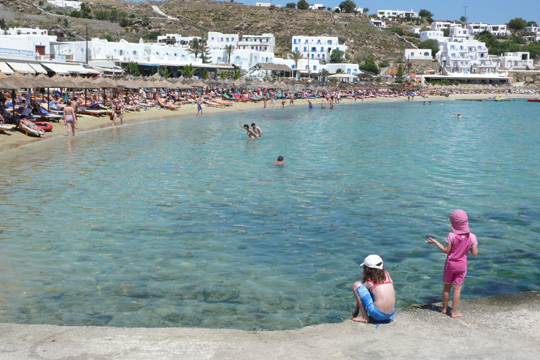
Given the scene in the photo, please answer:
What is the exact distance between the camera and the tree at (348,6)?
612 ft

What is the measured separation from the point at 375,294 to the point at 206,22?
144518mm

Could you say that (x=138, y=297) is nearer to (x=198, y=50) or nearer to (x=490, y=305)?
(x=490, y=305)

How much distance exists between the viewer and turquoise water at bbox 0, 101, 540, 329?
6.93 m

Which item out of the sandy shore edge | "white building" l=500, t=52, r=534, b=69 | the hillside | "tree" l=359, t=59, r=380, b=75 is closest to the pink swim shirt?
the sandy shore edge

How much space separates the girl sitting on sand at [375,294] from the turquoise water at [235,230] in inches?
34.2

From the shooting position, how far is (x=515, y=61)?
143m

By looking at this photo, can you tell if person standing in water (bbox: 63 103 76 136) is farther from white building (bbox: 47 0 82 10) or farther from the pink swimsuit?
white building (bbox: 47 0 82 10)

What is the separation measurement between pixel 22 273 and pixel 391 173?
41.2 ft

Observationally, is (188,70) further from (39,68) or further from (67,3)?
(67,3)

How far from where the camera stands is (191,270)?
8.10 meters

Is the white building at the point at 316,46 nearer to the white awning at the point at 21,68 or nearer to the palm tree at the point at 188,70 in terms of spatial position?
the palm tree at the point at 188,70

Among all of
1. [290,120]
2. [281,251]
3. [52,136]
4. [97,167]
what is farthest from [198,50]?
[281,251]

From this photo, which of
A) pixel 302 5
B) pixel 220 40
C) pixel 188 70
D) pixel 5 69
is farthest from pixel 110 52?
pixel 302 5

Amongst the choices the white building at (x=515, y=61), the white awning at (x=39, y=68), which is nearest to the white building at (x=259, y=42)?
the white building at (x=515, y=61)
